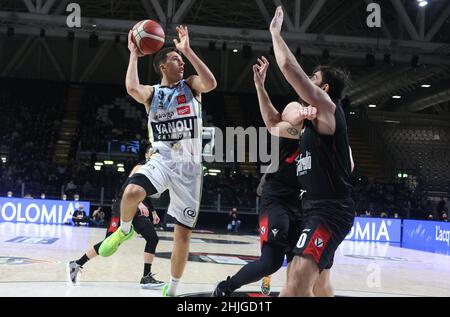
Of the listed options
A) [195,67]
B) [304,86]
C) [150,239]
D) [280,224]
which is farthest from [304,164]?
[150,239]

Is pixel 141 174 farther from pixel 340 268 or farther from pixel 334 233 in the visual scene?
pixel 340 268

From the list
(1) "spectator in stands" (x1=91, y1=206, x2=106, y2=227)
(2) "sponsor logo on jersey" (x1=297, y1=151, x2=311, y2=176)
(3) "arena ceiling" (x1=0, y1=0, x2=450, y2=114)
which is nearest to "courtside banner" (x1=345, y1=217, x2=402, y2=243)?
(3) "arena ceiling" (x1=0, y1=0, x2=450, y2=114)

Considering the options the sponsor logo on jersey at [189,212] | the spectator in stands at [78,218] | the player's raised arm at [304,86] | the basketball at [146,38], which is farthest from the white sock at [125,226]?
the spectator in stands at [78,218]

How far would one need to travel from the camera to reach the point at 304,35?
17.5m

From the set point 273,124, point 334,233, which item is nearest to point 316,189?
point 334,233

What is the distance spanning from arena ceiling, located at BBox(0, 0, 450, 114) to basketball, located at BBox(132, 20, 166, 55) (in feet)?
40.1

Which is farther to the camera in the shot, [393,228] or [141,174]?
[393,228]

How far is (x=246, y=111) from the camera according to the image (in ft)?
97.8

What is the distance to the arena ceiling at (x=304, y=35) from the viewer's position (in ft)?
57.5

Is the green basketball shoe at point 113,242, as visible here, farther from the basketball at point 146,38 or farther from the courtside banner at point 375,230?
the courtside banner at point 375,230

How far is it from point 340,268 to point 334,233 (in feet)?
17.8

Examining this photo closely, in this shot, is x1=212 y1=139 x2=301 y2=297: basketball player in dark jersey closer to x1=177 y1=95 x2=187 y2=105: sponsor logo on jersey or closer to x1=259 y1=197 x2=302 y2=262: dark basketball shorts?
x1=259 y1=197 x2=302 y2=262: dark basketball shorts

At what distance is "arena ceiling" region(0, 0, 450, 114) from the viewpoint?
57.5ft
